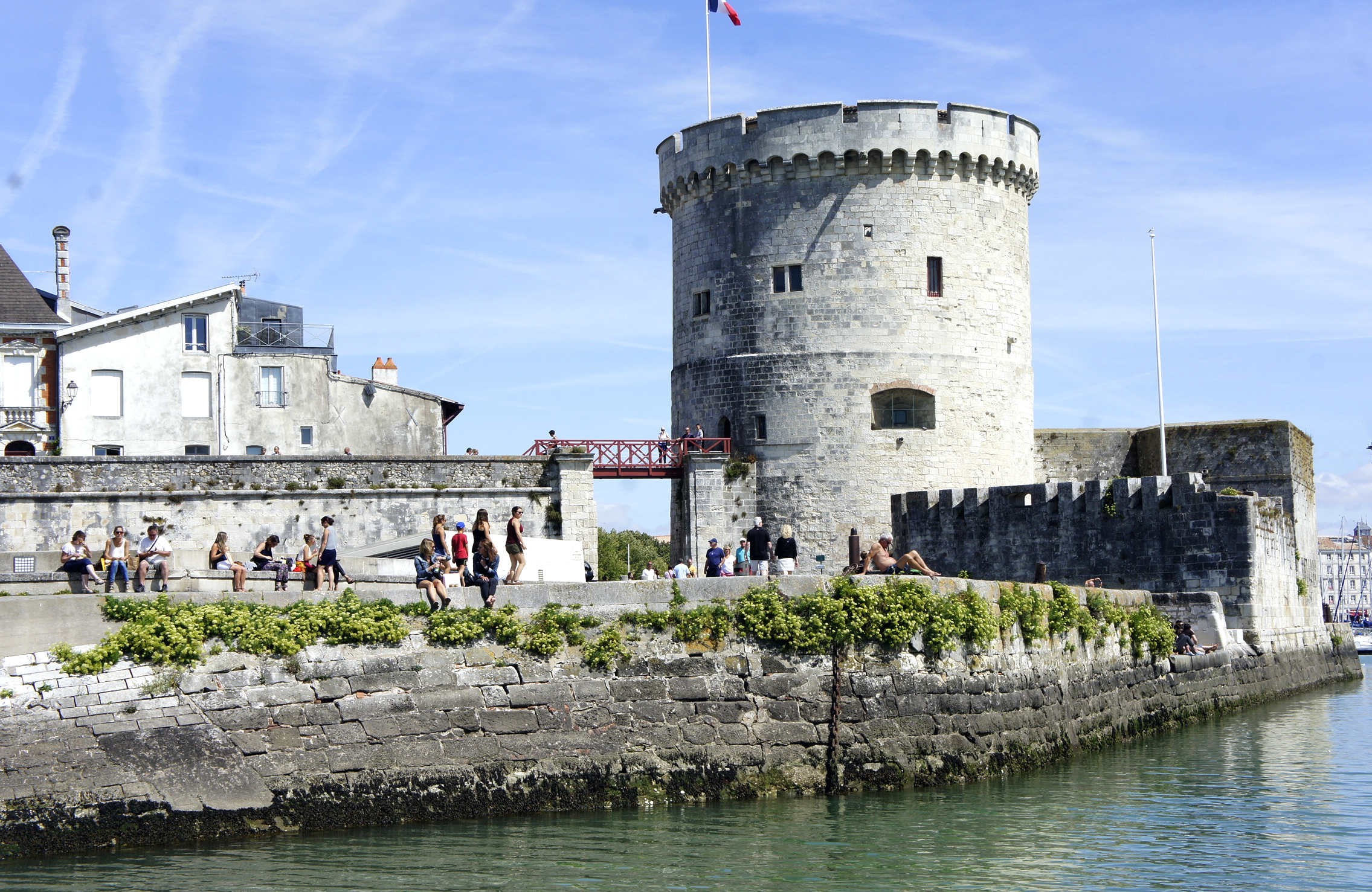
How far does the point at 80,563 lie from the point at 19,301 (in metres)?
24.1

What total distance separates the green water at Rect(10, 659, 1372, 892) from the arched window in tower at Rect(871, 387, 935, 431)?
16148 millimetres

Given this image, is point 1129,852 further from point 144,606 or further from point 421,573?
point 144,606

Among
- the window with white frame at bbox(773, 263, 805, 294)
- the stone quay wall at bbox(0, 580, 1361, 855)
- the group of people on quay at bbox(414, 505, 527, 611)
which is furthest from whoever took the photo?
the window with white frame at bbox(773, 263, 805, 294)

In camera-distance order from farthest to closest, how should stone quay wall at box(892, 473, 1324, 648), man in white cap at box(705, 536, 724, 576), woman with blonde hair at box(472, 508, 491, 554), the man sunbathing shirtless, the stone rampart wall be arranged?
the stone rampart wall
stone quay wall at box(892, 473, 1324, 648)
man in white cap at box(705, 536, 724, 576)
the man sunbathing shirtless
woman with blonde hair at box(472, 508, 491, 554)

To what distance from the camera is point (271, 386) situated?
4047cm

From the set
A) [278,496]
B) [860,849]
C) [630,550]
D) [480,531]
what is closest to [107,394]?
[278,496]

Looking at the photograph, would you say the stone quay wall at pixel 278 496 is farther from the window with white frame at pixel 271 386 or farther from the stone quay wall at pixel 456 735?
the stone quay wall at pixel 456 735

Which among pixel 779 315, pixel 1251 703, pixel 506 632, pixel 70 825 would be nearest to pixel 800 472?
pixel 779 315

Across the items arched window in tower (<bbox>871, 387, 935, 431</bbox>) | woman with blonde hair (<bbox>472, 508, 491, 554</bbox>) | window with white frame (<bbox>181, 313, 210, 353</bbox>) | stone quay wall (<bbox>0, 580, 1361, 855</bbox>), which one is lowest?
stone quay wall (<bbox>0, 580, 1361, 855</bbox>)

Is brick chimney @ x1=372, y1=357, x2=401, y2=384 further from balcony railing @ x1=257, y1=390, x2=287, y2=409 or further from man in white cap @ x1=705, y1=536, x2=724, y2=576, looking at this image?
man in white cap @ x1=705, y1=536, x2=724, y2=576

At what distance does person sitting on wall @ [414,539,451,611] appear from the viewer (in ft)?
59.9

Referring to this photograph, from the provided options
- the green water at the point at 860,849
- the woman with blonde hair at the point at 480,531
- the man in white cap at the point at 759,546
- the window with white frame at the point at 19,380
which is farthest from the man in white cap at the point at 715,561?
the window with white frame at the point at 19,380

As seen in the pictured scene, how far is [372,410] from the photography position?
41562 millimetres

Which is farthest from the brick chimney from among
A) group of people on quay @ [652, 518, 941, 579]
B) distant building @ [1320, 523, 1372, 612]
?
distant building @ [1320, 523, 1372, 612]
